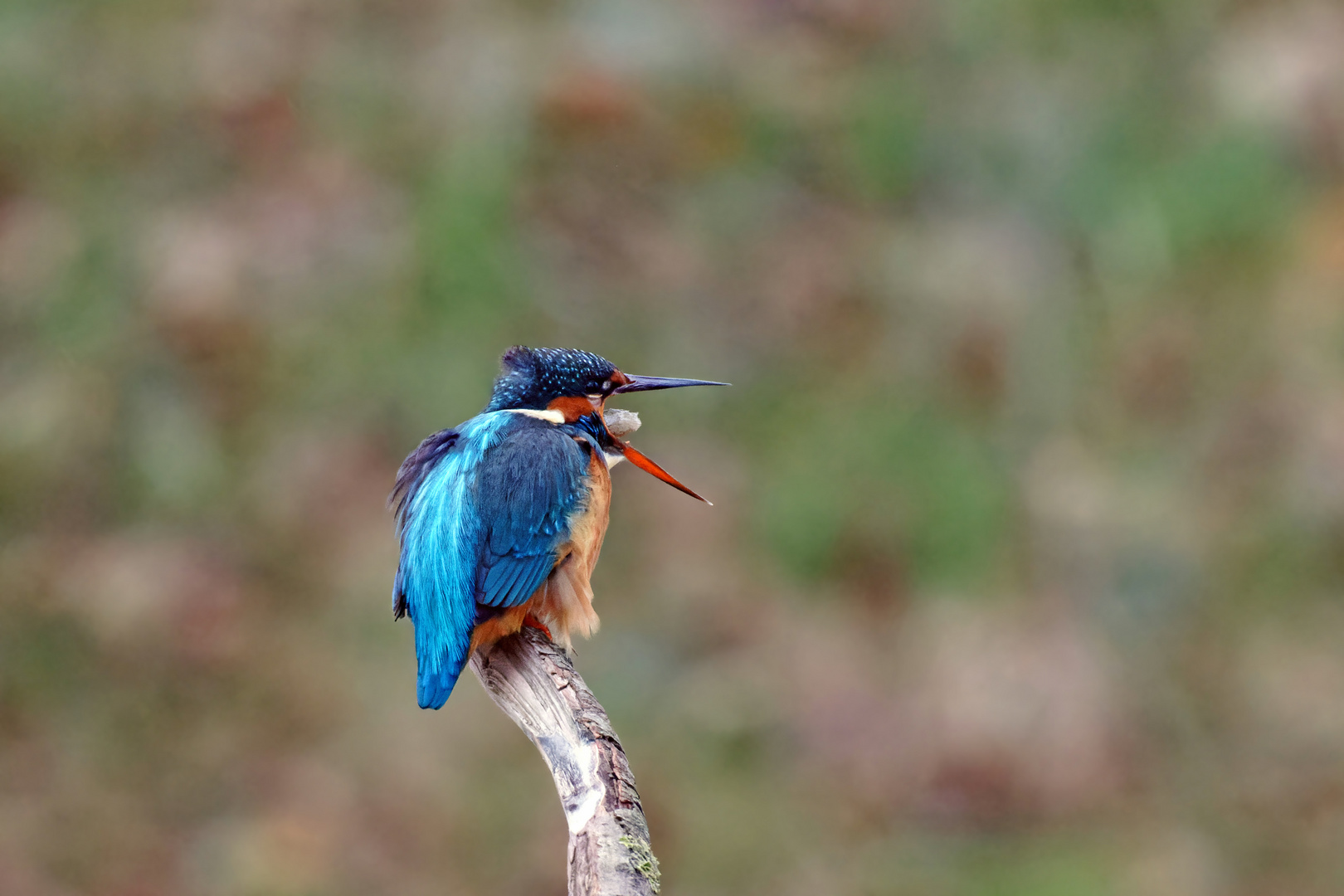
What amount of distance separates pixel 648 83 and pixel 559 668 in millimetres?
4055

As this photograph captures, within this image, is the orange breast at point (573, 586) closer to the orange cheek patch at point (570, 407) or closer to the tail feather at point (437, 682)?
the orange cheek patch at point (570, 407)

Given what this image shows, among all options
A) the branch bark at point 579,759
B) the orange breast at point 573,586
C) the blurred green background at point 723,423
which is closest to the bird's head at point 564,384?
the orange breast at point 573,586

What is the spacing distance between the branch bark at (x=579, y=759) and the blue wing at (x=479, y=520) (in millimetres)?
107

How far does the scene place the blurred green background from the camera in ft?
14.7

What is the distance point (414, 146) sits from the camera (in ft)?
18.1

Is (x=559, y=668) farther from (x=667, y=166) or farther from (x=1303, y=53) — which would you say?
(x=1303, y=53)

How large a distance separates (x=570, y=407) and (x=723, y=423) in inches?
111

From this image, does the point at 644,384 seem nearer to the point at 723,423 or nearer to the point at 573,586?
the point at 573,586

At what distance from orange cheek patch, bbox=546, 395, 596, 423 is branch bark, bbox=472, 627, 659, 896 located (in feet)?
1.37

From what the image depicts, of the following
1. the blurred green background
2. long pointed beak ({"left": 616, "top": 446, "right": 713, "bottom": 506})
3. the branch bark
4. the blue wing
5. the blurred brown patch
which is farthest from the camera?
the blurred brown patch

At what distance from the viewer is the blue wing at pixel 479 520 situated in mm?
2246

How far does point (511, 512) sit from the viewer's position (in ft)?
7.78

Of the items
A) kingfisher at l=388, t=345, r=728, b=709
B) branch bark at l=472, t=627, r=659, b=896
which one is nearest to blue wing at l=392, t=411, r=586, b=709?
kingfisher at l=388, t=345, r=728, b=709

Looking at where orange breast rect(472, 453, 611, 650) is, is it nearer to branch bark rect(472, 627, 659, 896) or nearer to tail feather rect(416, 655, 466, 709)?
branch bark rect(472, 627, 659, 896)
